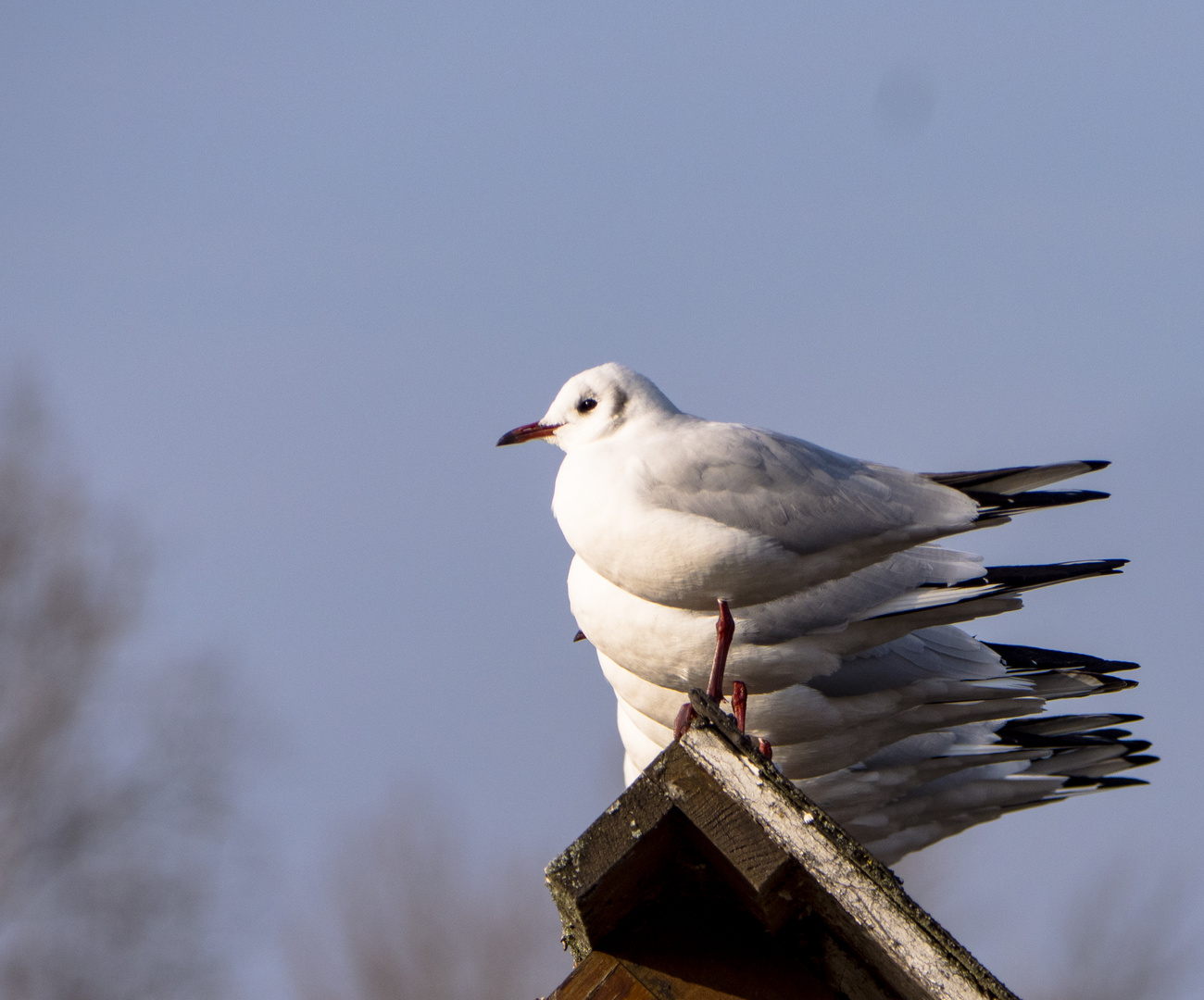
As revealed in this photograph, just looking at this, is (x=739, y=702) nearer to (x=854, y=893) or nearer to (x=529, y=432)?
(x=529, y=432)

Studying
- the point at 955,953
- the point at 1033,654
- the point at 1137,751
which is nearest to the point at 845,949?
the point at 955,953

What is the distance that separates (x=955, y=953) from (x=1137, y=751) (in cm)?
460

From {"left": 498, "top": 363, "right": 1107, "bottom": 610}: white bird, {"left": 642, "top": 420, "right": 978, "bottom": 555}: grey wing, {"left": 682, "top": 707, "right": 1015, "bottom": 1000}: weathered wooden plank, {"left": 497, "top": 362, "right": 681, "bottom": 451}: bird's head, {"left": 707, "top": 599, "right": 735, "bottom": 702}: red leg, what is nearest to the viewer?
{"left": 682, "top": 707, "right": 1015, "bottom": 1000}: weathered wooden plank

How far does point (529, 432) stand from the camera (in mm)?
4781

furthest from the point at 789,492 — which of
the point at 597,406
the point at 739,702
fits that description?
the point at 597,406

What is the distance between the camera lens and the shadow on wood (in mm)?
1880

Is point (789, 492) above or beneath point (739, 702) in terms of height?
above

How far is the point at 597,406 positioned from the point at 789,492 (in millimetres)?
832

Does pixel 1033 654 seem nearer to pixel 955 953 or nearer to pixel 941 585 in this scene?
pixel 941 585

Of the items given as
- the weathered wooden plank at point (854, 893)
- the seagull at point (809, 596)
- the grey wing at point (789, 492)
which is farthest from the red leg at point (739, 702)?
the weathered wooden plank at point (854, 893)

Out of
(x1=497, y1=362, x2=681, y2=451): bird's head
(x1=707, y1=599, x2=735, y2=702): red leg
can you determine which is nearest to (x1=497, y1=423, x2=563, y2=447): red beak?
(x1=497, y1=362, x2=681, y2=451): bird's head

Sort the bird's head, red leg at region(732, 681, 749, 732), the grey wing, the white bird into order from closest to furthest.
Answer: the white bird → the grey wing → red leg at region(732, 681, 749, 732) → the bird's head

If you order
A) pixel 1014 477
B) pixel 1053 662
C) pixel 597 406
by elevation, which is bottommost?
pixel 1053 662

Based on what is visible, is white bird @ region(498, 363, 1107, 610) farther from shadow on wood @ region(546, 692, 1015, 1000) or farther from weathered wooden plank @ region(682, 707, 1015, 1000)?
weathered wooden plank @ region(682, 707, 1015, 1000)
